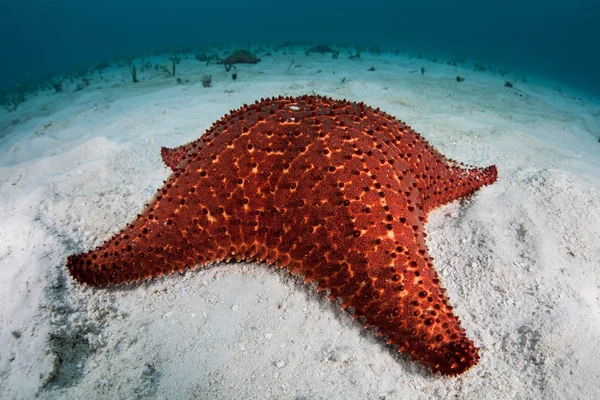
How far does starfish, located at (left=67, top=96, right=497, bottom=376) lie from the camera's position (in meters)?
2.28

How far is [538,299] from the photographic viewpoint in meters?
2.82

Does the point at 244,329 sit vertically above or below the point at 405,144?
below

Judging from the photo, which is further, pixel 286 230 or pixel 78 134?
pixel 78 134

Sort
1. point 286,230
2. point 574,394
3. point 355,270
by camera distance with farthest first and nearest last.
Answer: point 286,230, point 355,270, point 574,394

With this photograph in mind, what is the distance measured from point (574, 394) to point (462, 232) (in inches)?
66.1

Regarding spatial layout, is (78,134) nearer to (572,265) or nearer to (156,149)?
(156,149)

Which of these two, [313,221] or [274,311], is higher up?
[313,221]

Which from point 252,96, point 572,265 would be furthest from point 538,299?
point 252,96

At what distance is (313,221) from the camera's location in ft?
8.48

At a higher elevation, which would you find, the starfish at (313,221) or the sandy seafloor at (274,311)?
the starfish at (313,221)

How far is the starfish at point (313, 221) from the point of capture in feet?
7.48

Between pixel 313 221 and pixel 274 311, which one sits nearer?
pixel 313 221

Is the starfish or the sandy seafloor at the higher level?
the starfish

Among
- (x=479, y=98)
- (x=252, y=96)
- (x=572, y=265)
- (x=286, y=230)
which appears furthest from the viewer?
(x=479, y=98)
